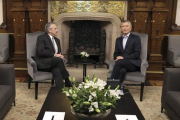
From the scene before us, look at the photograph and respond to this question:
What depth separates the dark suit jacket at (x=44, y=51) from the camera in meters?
3.74

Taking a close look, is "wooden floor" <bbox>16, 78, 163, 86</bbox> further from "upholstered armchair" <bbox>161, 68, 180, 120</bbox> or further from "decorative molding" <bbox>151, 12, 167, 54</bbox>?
"upholstered armchair" <bbox>161, 68, 180, 120</bbox>

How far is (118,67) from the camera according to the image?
3775 millimetres

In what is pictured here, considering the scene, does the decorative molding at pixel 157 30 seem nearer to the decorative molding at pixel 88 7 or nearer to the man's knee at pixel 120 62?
the decorative molding at pixel 88 7

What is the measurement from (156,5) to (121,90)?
7.86ft

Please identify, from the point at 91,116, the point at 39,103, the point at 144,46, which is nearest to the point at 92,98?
the point at 91,116

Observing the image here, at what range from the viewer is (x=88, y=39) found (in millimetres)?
5473

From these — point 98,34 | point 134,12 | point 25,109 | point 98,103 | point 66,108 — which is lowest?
point 25,109

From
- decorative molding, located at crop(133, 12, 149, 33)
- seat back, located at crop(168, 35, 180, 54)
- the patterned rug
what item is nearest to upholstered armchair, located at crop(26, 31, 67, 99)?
the patterned rug

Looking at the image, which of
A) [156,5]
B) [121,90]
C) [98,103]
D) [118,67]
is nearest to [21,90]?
[118,67]

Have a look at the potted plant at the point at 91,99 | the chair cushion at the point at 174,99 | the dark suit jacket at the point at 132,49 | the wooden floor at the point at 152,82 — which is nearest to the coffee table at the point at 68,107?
the potted plant at the point at 91,99

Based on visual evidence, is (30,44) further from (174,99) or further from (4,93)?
(174,99)

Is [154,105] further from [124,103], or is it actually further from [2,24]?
[2,24]

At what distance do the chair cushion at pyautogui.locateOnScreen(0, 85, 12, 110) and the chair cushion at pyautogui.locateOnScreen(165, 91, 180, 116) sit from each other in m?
1.96

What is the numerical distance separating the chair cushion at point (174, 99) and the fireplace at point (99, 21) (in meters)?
2.29
